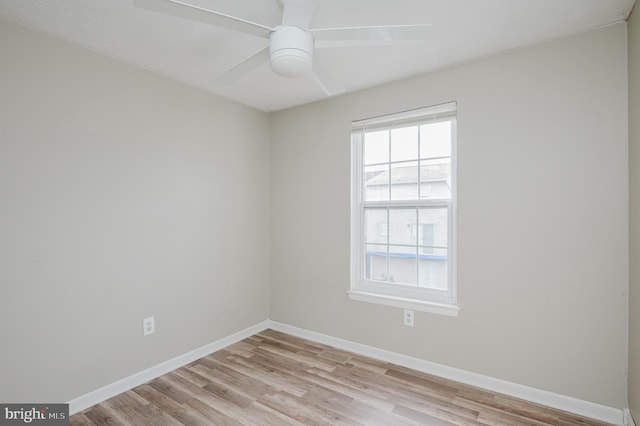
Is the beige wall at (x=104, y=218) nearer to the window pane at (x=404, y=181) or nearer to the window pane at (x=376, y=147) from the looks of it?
the window pane at (x=376, y=147)

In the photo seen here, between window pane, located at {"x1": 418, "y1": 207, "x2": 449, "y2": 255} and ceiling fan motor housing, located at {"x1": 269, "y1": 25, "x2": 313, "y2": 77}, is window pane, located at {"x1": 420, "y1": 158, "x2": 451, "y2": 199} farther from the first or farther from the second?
ceiling fan motor housing, located at {"x1": 269, "y1": 25, "x2": 313, "y2": 77}

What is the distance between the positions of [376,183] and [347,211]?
0.38 metres

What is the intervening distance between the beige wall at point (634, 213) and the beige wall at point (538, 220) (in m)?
0.07

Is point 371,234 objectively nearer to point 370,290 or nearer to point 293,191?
point 370,290

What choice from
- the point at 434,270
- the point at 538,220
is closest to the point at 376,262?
the point at 434,270

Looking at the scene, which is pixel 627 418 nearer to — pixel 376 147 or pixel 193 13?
pixel 376 147

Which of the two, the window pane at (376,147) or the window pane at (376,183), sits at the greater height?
the window pane at (376,147)

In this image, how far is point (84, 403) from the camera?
2.19 metres

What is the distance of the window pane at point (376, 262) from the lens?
9.78 feet

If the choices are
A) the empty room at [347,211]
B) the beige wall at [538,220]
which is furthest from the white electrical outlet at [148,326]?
the beige wall at [538,220]

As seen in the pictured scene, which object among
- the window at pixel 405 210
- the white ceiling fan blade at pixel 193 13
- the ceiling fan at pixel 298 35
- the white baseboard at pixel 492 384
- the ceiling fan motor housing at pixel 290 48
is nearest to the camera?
the white ceiling fan blade at pixel 193 13

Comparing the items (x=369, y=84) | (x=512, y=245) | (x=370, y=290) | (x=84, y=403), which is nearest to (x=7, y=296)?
(x=84, y=403)

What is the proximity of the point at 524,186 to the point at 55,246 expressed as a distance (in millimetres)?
3162

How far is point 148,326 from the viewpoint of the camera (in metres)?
2.59
